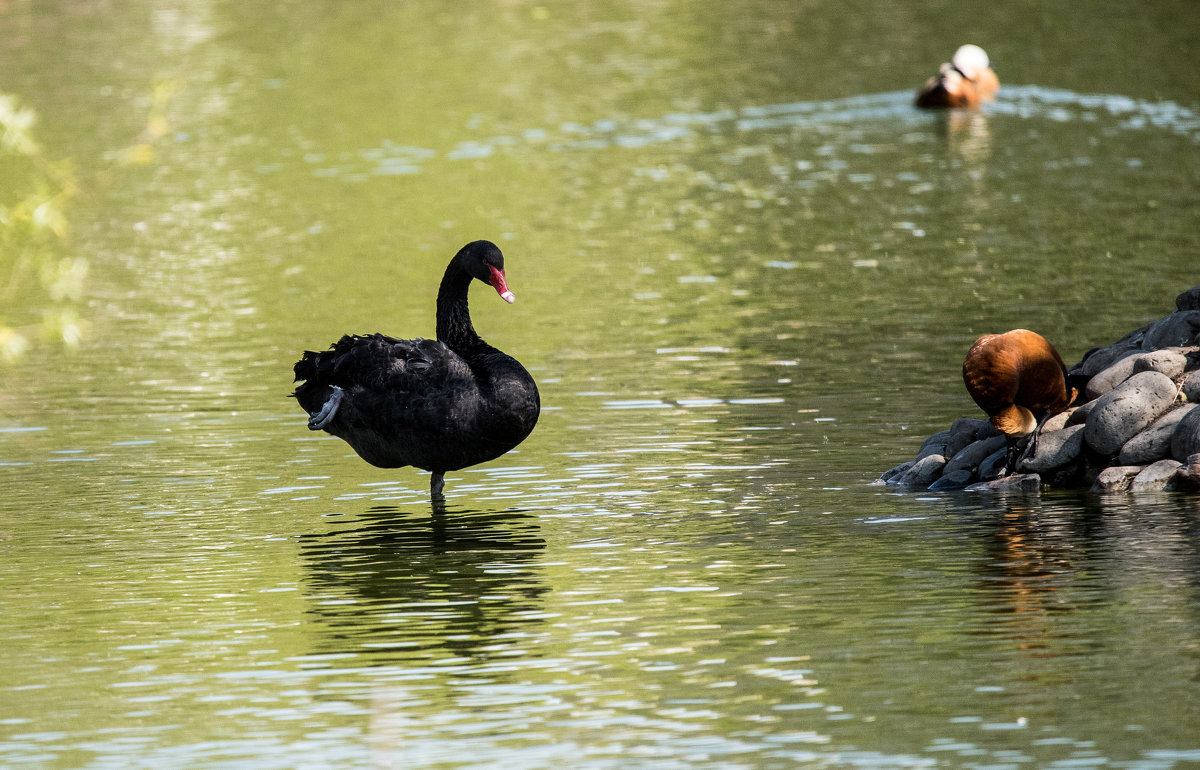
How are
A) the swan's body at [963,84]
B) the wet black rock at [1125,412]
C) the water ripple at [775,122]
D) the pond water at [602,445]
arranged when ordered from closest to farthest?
the pond water at [602,445] < the wet black rock at [1125,412] < the water ripple at [775,122] < the swan's body at [963,84]

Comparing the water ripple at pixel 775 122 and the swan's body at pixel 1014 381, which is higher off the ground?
the water ripple at pixel 775 122

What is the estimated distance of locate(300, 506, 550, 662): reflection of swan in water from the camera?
11609 mm

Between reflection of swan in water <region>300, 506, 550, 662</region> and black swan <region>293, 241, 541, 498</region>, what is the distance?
1.92 ft

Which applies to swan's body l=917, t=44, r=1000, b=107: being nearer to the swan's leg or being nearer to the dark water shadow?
the dark water shadow

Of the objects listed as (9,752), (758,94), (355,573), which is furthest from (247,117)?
(9,752)

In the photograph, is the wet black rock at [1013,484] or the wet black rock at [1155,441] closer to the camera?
the wet black rock at [1155,441]

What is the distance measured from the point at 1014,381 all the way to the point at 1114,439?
915 mm

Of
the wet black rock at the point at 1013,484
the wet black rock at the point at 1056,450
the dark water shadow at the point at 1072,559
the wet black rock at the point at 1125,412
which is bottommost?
the dark water shadow at the point at 1072,559

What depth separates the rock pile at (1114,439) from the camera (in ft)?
48.1

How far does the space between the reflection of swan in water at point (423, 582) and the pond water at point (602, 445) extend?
0.18ft

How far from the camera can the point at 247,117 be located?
47.2m

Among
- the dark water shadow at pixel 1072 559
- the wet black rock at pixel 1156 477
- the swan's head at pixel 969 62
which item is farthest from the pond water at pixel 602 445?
the swan's head at pixel 969 62

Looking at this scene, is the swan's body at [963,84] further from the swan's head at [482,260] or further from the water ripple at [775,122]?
the swan's head at [482,260]

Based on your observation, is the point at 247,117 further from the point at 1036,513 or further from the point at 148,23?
the point at 1036,513
